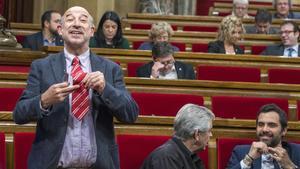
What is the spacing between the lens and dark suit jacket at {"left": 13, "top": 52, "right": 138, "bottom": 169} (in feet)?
10.9

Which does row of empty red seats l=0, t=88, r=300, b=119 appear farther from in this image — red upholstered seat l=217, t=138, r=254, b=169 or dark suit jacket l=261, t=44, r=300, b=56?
dark suit jacket l=261, t=44, r=300, b=56

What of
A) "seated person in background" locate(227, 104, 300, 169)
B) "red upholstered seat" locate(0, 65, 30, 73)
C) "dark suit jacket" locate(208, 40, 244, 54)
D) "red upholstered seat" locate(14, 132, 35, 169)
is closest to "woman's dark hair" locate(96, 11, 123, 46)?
"dark suit jacket" locate(208, 40, 244, 54)

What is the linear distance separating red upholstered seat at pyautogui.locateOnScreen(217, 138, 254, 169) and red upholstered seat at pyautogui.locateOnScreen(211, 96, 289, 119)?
811 millimetres

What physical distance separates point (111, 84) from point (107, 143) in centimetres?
23

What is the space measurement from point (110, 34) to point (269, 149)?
10.9 ft

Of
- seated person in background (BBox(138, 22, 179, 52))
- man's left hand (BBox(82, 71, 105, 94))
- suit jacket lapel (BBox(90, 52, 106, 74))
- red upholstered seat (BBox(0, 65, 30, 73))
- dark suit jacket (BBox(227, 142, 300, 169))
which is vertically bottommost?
dark suit jacket (BBox(227, 142, 300, 169))

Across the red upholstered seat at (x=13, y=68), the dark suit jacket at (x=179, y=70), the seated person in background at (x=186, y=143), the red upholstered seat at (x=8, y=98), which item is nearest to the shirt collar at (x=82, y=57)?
the seated person in background at (x=186, y=143)

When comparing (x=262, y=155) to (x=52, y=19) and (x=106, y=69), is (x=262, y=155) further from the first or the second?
(x=52, y=19)

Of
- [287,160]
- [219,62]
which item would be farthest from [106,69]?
[219,62]

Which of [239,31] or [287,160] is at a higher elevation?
[239,31]

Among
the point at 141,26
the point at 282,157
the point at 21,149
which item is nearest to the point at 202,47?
the point at 141,26

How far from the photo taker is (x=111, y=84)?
3.48 metres

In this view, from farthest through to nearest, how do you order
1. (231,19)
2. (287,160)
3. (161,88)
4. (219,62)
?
(231,19) → (219,62) → (161,88) → (287,160)

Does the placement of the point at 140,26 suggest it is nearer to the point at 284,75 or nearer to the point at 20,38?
the point at 20,38
